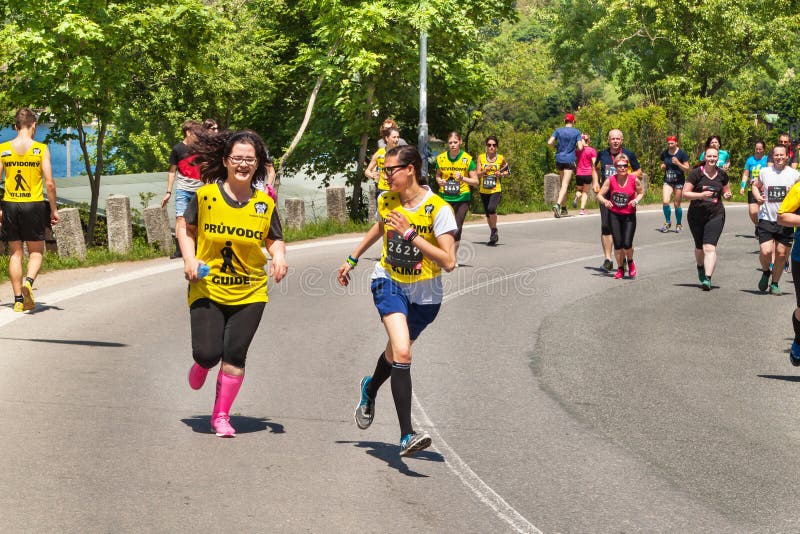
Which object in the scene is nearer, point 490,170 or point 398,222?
point 398,222

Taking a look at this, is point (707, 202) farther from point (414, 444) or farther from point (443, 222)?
point (414, 444)

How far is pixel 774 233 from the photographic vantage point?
49.8ft

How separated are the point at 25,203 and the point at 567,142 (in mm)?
16427

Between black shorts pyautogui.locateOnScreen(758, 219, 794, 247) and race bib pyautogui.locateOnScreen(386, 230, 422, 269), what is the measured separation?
9.22 meters

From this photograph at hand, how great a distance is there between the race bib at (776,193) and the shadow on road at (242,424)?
30.1 ft

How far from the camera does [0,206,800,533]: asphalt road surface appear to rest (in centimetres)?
611

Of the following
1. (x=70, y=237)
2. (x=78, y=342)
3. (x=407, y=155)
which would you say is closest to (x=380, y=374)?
(x=407, y=155)

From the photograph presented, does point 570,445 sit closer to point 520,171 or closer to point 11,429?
point 11,429

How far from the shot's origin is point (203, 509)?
19.5 feet

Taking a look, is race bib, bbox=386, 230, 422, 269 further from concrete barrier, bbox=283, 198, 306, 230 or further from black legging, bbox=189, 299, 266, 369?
concrete barrier, bbox=283, 198, 306, 230

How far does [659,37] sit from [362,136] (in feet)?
83.4

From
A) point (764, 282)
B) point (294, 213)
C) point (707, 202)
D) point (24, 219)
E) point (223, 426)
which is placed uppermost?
point (24, 219)

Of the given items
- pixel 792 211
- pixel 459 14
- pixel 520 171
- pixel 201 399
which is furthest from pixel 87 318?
pixel 520 171

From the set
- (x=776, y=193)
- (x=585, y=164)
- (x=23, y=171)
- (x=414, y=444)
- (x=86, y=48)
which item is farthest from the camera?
(x=585, y=164)
